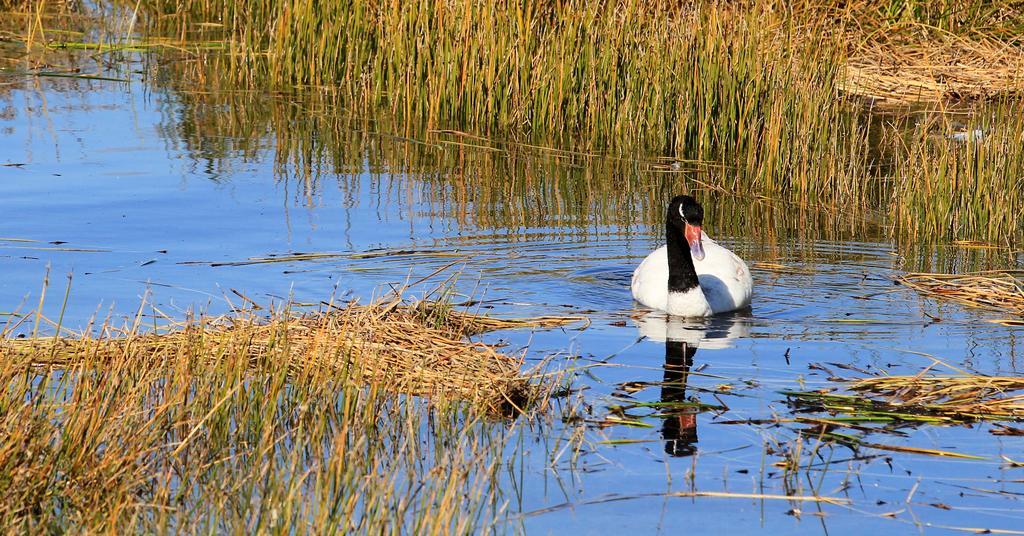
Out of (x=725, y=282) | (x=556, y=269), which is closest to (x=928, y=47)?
(x=556, y=269)

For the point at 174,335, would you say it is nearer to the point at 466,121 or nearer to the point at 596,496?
the point at 596,496

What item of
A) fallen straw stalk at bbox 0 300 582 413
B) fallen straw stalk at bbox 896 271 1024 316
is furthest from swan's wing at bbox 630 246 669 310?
fallen straw stalk at bbox 0 300 582 413

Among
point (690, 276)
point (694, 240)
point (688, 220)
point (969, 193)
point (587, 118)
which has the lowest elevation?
point (690, 276)

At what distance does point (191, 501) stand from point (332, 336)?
76.5 inches

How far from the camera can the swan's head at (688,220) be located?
29.8 ft

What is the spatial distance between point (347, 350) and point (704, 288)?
3170mm

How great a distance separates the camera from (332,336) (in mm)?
7148

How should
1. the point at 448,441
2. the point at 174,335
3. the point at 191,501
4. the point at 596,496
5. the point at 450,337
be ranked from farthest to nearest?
the point at 450,337, the point at 174,335, the point at 448,441, the point at 596,496, the point at 191,501

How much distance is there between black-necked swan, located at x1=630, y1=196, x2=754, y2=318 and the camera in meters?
9.14

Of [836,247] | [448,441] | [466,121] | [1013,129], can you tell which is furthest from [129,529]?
[466,121]

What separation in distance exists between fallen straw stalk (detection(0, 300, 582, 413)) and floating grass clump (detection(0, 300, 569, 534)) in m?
0.01

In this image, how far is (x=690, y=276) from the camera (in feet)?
29.9

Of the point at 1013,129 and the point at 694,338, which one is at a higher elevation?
the point at 1013,129

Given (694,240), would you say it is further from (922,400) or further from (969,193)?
(969,193)
